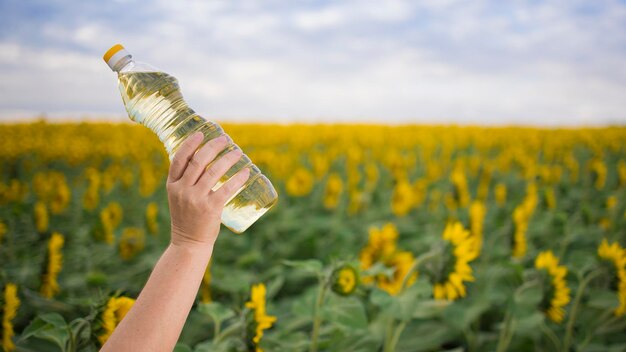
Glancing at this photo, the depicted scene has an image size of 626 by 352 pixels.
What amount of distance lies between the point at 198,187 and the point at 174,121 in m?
0.26

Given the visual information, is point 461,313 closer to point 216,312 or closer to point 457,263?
point 457,263

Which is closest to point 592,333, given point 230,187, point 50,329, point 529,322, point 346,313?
point 529,322

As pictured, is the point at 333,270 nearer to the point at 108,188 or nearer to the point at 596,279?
the point at 596,279

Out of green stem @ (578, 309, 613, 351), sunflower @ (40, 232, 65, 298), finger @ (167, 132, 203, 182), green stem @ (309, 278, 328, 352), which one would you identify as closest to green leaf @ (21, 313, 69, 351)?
finger @ (167, 132, 203, 182)

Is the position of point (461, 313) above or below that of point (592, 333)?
above

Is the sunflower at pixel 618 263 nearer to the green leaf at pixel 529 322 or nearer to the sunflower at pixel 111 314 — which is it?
the green leaf at pixel 529 322

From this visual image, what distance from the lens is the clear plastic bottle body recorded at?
3.49ft

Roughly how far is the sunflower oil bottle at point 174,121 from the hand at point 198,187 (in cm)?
12

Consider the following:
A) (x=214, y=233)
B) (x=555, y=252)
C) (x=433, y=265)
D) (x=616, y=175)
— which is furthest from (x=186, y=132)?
(x=616, y=175)

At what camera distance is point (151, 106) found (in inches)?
44.6

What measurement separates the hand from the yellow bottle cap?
24 centimetres

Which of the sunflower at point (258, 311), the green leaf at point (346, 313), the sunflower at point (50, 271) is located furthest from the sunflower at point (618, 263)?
the sunflower at point (50, 271)

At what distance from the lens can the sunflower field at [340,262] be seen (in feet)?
4.99

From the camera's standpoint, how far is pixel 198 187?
0.91 metres
